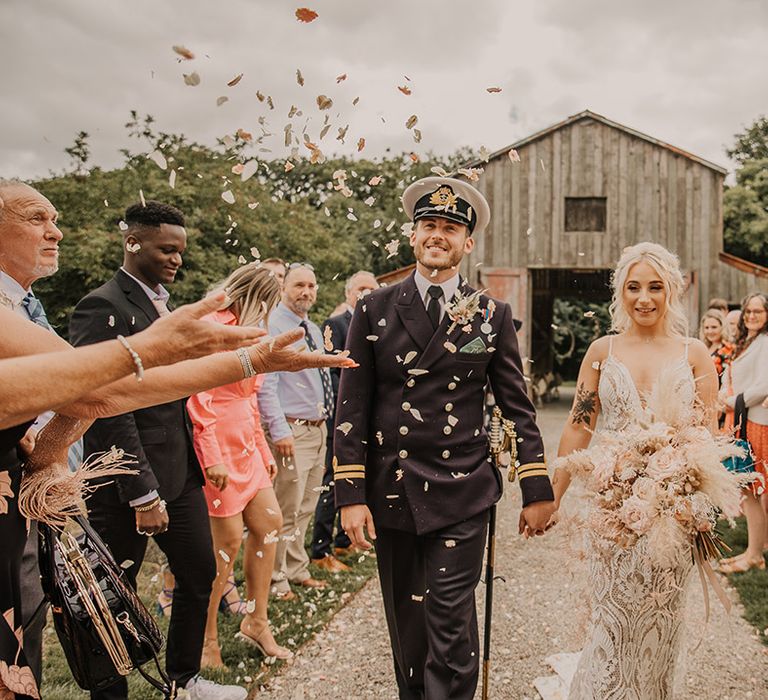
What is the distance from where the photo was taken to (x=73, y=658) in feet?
7.57

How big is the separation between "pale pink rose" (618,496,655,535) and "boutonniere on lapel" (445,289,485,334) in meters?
1.04

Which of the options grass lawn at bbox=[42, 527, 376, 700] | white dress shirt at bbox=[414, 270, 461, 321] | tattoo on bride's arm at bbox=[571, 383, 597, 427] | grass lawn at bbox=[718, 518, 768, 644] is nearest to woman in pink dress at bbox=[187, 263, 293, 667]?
grass lawn at bbox=[42, 527, 376, 700]

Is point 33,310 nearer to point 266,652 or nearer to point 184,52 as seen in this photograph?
point 184,52

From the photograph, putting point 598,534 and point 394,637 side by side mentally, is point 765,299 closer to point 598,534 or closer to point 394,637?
point 598,534

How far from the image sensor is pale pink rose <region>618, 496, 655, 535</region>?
117 inches

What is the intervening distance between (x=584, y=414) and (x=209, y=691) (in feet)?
8.03

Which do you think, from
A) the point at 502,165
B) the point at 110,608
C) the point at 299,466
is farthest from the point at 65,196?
the point at 110,608

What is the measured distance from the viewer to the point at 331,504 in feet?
20.4

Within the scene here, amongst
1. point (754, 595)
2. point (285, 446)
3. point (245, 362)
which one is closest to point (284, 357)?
point (245, 362)

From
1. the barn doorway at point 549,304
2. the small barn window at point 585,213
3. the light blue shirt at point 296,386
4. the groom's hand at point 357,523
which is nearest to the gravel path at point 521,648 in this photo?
the groom's hand at point 357,523

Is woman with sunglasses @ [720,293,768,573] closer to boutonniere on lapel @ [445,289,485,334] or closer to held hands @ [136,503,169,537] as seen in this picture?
boutonniere on lapel @ [445,289,485,334]

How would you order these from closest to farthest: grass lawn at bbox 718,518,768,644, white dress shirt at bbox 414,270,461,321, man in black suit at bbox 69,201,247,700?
1. man in black suit at bbox 69,201,247,700
2. white dress shirt at bbox 414,270,461,321
3. grass lawn at bbox 718,518,768,644

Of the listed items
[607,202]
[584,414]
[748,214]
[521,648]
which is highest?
[748,214]

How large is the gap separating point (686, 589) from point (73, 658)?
264 centimetres
